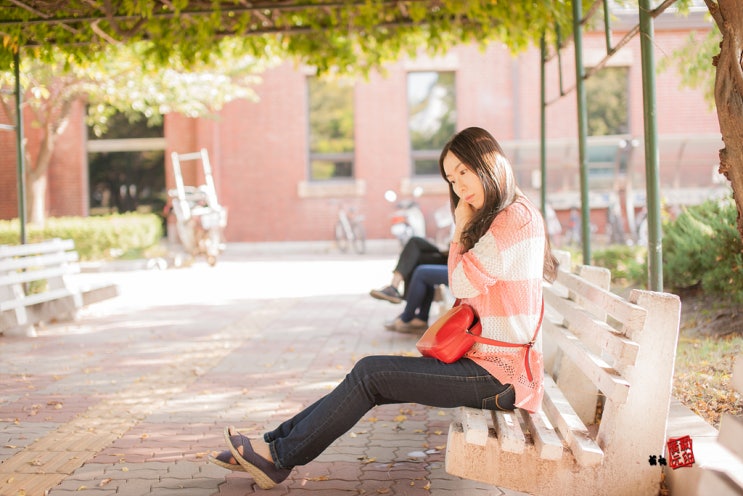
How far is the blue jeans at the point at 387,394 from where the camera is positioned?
332cm

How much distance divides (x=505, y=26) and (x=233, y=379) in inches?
179

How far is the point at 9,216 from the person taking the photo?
21531mm

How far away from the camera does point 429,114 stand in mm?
20625

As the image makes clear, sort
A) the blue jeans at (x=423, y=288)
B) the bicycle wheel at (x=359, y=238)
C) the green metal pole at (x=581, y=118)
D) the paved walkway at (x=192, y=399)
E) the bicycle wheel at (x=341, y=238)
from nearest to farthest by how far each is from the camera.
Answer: the paved walkway at (x=192, y=399) → the green metal pole at (x=581, y=118) → the blue jeans at (x=423, y=288) → the bicycle wheel at (x=359, y=238) → the bicycle wheel at (x=341, y=238)

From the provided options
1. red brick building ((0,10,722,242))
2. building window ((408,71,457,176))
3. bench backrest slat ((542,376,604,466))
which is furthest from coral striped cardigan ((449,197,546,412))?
building window ((408,71,457,176))

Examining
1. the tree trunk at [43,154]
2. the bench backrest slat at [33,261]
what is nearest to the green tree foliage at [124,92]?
the tree trunk at [43,154]

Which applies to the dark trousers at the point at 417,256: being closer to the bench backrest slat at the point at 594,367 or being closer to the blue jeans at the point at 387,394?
the bench backrest slat at the point at 594,367

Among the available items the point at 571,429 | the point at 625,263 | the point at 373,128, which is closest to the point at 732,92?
the point at 571,429

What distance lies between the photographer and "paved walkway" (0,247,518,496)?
12.8 ft

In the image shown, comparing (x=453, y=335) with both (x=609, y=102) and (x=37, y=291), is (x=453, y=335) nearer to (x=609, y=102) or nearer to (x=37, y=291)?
(x=37, y=291)

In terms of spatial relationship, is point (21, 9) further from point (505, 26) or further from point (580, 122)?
point (580, 122)

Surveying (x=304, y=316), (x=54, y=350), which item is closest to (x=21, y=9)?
(x=54, y=350)

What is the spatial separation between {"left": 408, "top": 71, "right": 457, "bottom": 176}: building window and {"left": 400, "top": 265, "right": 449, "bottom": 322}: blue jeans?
12.9m

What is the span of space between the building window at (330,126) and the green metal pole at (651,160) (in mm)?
16155
